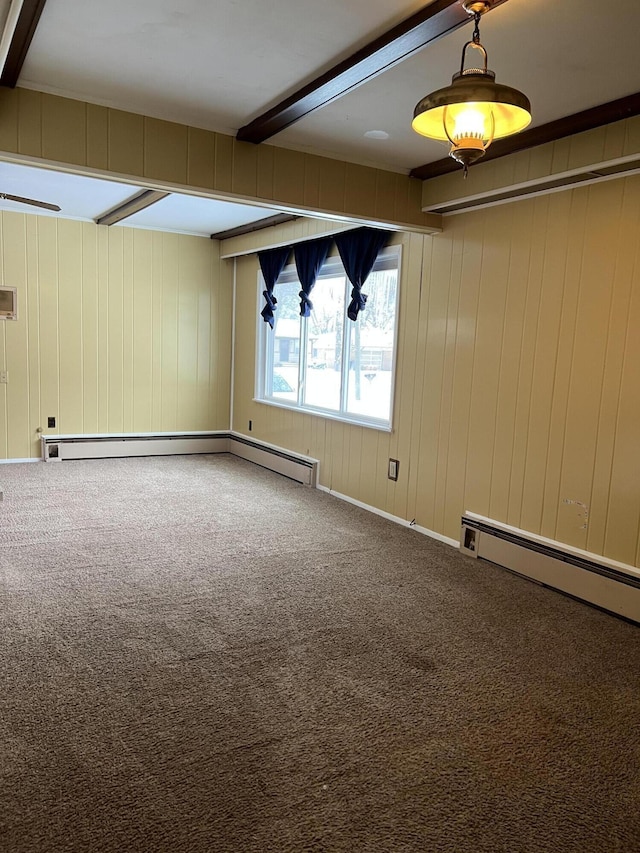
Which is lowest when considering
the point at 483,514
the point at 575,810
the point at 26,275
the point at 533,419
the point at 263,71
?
the point at 575,810

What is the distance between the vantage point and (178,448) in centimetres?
750

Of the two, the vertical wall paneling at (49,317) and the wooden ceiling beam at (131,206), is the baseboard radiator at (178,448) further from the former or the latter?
the wooden ceiling beam at (131,206)

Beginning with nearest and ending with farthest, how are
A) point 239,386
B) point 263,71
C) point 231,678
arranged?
point 231,678 → point 263,71 → point 239,386

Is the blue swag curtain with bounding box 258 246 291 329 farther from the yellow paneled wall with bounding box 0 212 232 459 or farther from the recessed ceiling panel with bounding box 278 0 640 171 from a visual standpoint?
the recessed ceiling panel with bounding box 278 0 640 171

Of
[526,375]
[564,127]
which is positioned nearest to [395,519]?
[526,375]

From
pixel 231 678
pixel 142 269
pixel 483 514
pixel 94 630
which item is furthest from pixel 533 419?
pixel 142 269

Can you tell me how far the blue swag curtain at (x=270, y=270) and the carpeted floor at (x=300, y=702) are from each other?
3049 millimetres

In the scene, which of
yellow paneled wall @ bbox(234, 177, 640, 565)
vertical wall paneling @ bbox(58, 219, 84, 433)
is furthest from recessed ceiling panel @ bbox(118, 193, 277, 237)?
yellow paneled wall @ bbox(234, 177, 640, 565)

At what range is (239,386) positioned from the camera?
7668mm

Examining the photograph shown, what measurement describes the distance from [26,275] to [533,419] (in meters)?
5.14

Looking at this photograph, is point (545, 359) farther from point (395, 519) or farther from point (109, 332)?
point (109, 332)

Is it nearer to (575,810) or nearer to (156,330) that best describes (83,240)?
(156,330)

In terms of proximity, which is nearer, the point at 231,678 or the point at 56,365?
the point at 231,678

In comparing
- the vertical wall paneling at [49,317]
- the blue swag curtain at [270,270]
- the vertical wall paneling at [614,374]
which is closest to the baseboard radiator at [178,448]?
the vertical wall paneling at [49,317]
